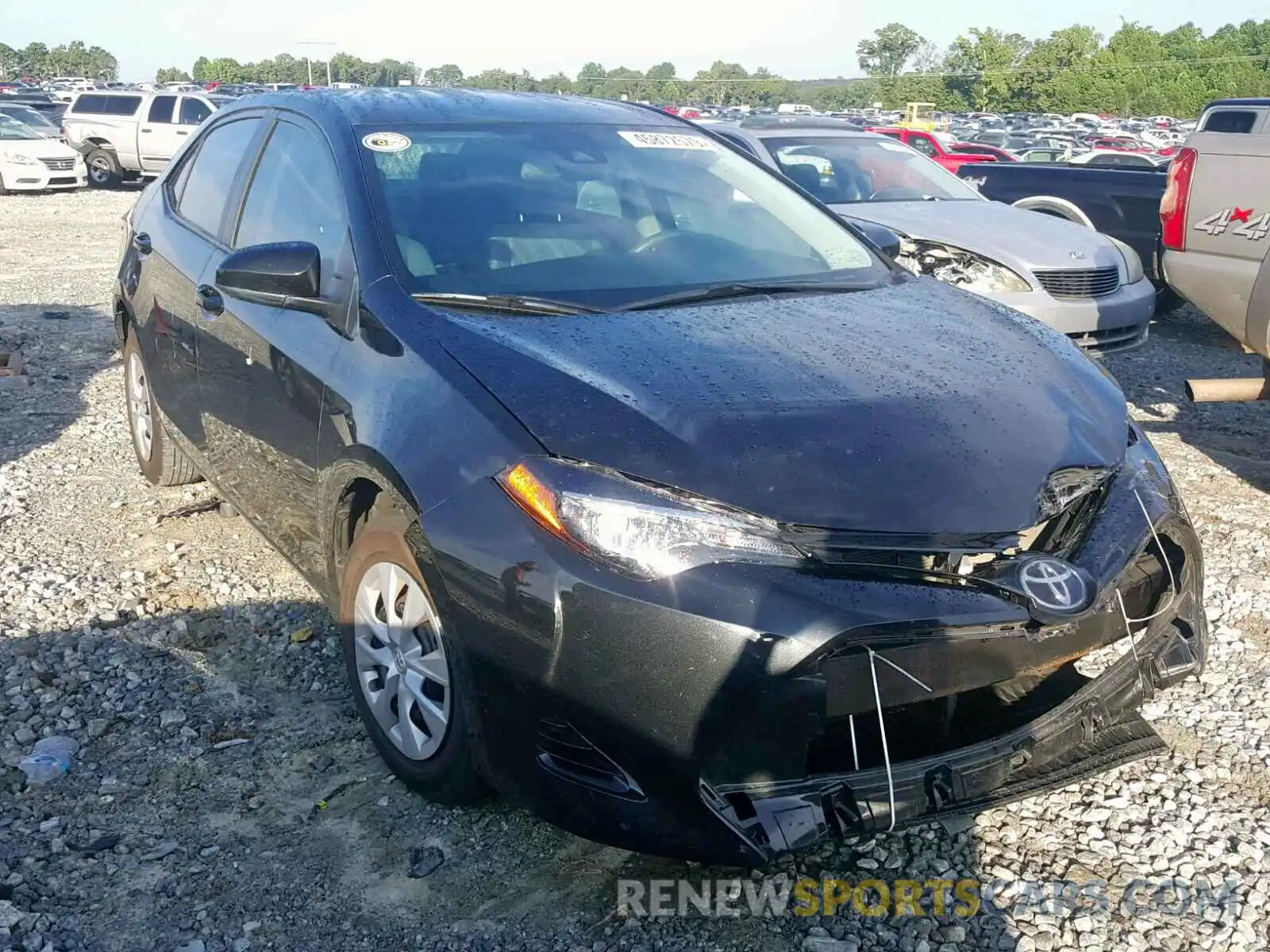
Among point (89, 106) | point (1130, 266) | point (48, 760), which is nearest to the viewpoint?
point (48, 760)

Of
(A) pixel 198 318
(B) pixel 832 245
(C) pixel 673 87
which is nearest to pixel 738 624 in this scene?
(B) pixel 832 245

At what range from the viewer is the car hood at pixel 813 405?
2480 millimetres

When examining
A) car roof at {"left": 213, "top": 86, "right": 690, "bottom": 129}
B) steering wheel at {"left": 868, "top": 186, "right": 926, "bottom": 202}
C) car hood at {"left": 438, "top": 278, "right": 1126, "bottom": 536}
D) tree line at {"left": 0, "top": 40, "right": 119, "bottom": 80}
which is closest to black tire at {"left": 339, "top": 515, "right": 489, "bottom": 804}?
car hood at {"left": 438, "top": 278, "right": 1126, "bottom": 536}

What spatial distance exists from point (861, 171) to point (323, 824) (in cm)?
713

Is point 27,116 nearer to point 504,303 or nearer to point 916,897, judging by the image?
point 504,303

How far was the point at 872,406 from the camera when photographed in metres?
2.72

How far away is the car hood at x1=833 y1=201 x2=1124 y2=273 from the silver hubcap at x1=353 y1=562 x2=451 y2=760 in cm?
499

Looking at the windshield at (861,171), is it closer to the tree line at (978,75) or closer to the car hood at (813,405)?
the car hood at (813,405)

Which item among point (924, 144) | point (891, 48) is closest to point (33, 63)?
point (891, 48)

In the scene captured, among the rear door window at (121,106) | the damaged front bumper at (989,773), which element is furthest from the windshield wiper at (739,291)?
the rear door window at (121,106)

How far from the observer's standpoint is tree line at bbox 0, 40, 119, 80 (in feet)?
376

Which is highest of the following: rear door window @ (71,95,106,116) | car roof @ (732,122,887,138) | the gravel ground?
rear door window @ (71,95,106,116)

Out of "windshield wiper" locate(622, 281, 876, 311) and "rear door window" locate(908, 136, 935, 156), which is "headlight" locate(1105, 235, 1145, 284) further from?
"rear door window" locate(908, 136, 935, 156)

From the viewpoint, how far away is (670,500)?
2412 mm
